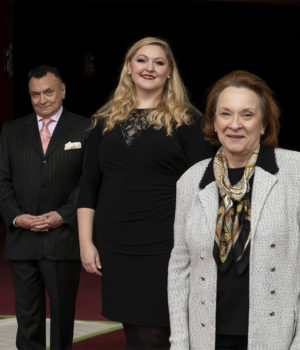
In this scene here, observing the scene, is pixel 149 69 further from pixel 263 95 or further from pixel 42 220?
pixel 42 220

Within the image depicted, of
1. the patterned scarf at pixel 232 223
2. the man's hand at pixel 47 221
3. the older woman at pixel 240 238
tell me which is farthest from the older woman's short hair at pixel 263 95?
the man's hand at pixel 47 221

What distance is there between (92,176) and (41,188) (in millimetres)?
826

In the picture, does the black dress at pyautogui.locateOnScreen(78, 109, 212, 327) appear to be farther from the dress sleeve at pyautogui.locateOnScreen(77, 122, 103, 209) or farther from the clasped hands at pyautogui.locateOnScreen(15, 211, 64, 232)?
the clasped hands at pyautogui.locateOnScreen(15, 211, 64, 232)

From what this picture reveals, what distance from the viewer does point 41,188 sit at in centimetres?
409

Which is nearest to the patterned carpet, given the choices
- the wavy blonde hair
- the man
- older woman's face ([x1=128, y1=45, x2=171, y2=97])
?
the man

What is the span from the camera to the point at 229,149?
7.89 ft

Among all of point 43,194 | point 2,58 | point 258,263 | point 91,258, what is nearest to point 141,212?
point 91,258

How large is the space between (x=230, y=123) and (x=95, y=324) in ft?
10.8

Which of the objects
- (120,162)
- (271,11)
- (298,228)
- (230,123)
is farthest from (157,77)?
(271,11)

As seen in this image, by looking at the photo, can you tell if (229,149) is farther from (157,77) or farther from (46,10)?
(46,10)

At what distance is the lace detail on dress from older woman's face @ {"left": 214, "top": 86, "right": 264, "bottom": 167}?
0.79m

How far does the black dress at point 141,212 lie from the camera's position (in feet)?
10.3

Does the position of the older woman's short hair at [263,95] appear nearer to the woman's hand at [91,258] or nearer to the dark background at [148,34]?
the woman's hand at [91,258]

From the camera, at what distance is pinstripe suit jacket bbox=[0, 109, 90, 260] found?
4.09 m
